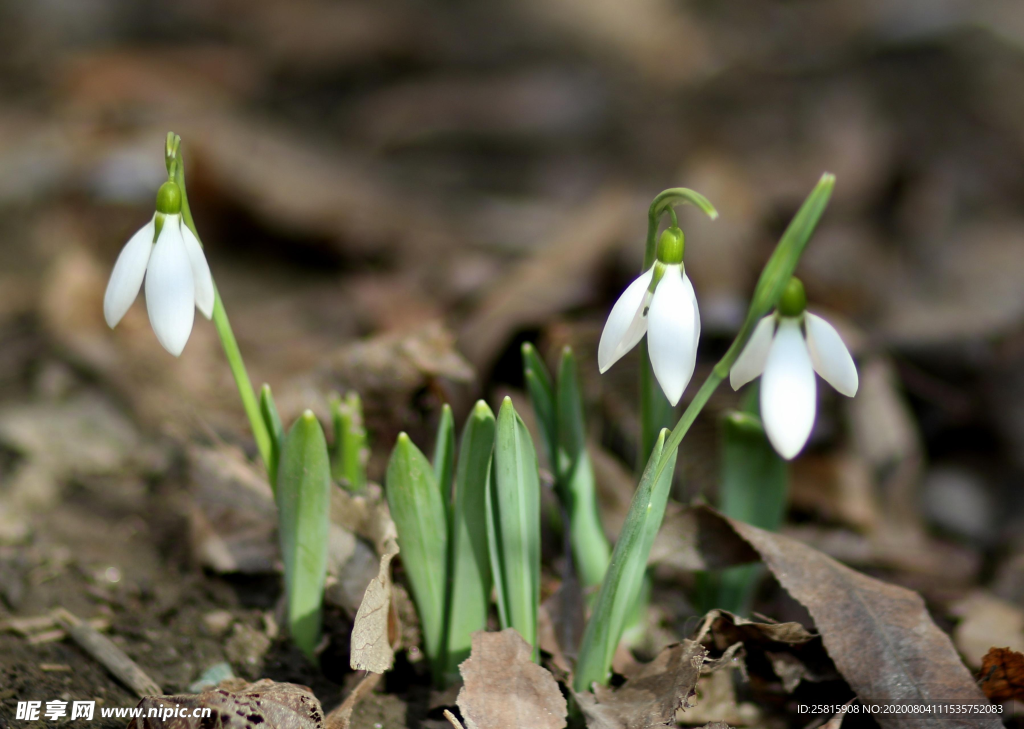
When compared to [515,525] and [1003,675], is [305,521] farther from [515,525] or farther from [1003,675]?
[1003,675]

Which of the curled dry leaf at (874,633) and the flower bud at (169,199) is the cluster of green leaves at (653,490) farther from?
the flower bud at (169,199)

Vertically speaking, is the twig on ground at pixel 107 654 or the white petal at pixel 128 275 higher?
the white petal at pixel 128 275

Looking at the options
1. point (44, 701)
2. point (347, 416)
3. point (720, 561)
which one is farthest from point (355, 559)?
point (720, 561)

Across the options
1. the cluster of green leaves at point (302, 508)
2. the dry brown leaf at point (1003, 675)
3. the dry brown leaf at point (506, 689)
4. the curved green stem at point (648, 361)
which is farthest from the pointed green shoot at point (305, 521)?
the dry brown leaf at point (1003, 675)

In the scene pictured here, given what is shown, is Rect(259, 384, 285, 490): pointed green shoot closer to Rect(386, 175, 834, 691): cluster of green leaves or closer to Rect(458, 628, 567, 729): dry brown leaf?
Rect(386, 175, 834, 691): cluster of green leaves

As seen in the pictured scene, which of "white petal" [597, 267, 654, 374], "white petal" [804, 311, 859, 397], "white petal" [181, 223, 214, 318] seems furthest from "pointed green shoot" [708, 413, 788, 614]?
"white petal" [181, 223, 214, 318]

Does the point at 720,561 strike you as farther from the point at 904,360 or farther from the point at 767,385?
the point at 904,360
